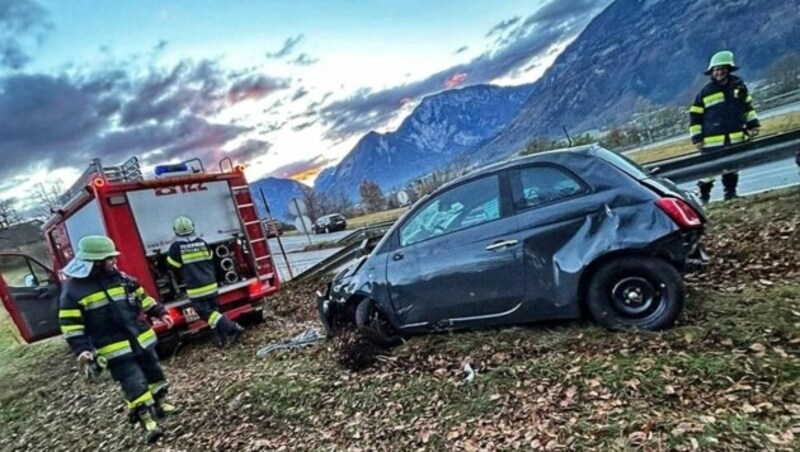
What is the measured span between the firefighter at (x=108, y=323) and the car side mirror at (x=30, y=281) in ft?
16.6

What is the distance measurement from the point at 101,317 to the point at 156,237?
9.84 feet

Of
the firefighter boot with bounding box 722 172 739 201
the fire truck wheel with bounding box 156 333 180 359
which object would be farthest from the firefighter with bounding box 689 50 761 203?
the fire truck wheel with bounding box 156 333 180 359

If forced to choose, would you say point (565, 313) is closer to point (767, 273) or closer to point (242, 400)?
point (767, 273)

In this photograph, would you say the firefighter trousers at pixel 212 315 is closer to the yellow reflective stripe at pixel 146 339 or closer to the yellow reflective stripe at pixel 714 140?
the yellow reflective stripe at pixel 146 339

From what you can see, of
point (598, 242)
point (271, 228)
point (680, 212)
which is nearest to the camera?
point (680, 212)

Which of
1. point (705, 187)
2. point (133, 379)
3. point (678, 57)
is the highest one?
point (678, 57)

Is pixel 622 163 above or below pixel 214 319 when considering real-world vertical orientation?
above

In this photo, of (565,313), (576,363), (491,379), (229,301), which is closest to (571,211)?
(565,313)

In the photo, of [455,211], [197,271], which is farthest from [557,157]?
[197,271]

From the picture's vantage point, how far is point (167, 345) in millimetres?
7391

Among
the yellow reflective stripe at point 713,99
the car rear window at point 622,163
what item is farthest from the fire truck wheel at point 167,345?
the yellow reflective stripe at point 713,99

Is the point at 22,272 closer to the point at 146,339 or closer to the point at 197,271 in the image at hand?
the point at 197,271

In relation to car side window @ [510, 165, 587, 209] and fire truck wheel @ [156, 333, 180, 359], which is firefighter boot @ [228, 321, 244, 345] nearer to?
fire truck wheel @ [156, 333, 180, 359]

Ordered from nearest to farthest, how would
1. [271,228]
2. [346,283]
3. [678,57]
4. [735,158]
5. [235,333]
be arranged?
1. [346,283]
2. [735,158]
3. [235,333]
4. [271,228]
5. [678,57]
